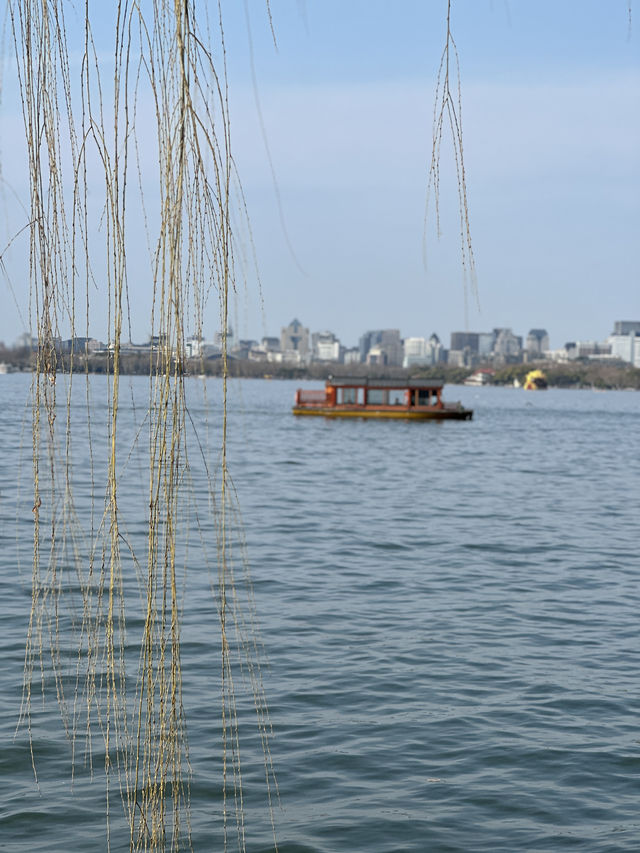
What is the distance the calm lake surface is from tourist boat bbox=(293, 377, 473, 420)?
39641mm

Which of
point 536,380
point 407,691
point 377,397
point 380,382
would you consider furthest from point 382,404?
point 536,380

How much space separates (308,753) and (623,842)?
76.7 inches

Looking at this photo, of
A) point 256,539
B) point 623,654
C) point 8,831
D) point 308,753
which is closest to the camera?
point 8,831

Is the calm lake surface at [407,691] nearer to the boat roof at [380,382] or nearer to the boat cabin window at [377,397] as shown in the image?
the boat roof at [380,382]

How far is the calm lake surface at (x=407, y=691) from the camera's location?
5684 mm

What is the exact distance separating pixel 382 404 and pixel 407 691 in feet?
176

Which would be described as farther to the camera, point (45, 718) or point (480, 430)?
point (480, 430)

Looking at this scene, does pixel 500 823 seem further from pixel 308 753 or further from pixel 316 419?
pixel 316 419

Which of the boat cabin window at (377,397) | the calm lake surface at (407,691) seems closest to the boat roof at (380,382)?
the boat cabin window at (377,397)

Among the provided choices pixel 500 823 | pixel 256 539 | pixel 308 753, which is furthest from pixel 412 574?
pixel 500 823

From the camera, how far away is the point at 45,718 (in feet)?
23.4

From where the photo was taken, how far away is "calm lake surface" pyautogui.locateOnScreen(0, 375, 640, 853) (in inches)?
224

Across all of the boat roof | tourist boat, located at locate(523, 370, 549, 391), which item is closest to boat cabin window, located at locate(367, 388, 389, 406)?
the boat roof

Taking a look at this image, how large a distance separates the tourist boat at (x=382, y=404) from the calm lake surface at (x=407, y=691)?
39.6 metres
